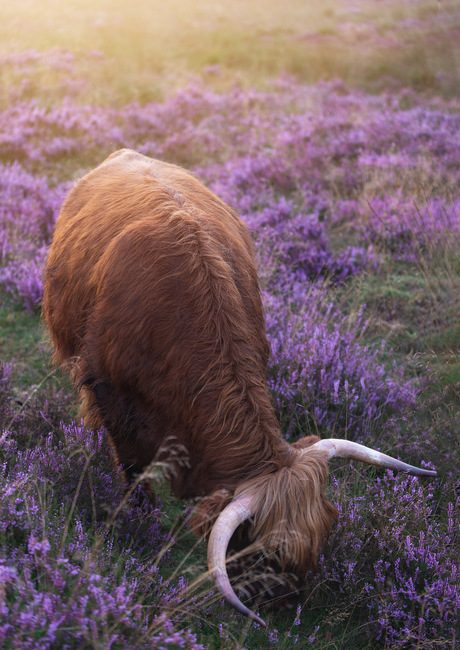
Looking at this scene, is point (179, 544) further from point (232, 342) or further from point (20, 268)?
point (20, 268)

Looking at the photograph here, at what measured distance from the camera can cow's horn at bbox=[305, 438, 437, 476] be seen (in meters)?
2.25

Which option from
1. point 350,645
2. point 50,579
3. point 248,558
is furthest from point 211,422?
point 350,645

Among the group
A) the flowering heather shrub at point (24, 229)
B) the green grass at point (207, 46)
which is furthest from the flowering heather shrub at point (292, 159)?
the green grass at point (207, 46)

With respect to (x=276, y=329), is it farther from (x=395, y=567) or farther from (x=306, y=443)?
(x=395, y=567)

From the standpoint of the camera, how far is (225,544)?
1.87 metres

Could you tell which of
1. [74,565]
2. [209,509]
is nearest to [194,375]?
[209,509]

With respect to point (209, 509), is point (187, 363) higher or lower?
higher

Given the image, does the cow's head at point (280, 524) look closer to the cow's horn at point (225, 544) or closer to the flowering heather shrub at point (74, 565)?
the cow's horn at point (225, 544)

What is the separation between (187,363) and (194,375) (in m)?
0.06

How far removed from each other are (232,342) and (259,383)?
212 mm

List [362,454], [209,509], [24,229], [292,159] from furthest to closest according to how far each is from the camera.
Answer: [292,159] < [24,229] < [362,454] < [209,509]

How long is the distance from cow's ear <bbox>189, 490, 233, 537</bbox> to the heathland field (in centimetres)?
22

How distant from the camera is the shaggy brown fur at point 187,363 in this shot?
7.09ft

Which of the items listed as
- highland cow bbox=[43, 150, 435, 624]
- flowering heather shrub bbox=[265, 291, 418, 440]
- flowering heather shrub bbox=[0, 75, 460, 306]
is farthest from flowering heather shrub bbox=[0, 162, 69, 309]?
flowering heather shrub bbox=[265, 291, 418, 440]
